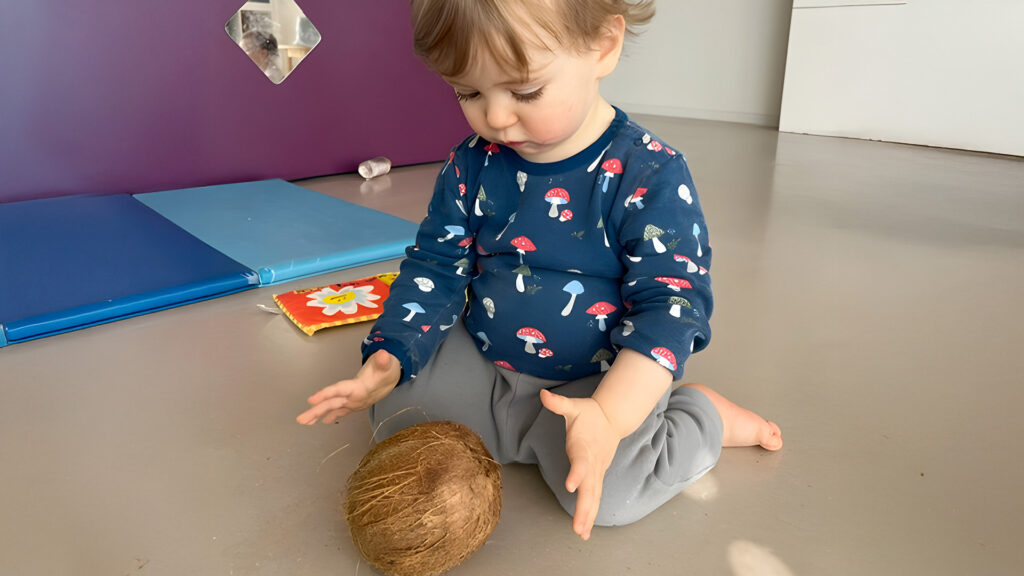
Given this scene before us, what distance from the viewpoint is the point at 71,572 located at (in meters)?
0.71

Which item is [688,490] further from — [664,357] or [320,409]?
[320,409]

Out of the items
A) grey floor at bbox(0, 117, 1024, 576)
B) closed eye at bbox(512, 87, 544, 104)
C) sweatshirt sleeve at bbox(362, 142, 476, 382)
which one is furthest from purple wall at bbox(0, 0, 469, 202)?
closed eye at bbox(512, 87, 544, 104)

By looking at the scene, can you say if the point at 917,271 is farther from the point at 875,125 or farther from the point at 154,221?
the point at 875,125

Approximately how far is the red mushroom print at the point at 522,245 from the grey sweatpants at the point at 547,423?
6.3 inches

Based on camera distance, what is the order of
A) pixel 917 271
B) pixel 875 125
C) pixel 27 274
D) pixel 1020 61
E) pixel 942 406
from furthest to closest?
pixel 875 125 → pixel 1020 61 → pixel 917 271 → pixel 27 274 → pixel 942 406

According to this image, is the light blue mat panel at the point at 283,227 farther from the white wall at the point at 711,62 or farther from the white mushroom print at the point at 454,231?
the white wall at the point at 711,62

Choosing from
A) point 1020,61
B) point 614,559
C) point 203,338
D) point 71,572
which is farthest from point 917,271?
point 1020,61

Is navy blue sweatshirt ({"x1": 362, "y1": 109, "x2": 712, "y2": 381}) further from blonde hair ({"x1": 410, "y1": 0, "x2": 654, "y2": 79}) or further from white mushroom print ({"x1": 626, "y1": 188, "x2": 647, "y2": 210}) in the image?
blonde hair ({"x1": 410, "y1": 0, "x2": 654, "y2": 79})

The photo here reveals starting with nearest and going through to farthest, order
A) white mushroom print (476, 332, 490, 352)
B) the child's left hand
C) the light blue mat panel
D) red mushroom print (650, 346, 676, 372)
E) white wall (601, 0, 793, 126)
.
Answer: the child's left hand → red mushroom print (650, 346, 676, 372) → white mushroom print (476, 332, 490, 352) → the light blue mat panel → white wall (601, 0, 793, 126)

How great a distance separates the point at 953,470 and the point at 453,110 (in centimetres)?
217

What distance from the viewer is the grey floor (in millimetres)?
739

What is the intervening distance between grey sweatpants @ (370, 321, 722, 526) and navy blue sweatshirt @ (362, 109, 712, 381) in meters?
0.02

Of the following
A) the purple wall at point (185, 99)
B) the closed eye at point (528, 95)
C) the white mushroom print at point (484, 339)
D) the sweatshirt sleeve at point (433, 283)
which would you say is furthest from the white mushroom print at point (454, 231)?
the purple wall at point (185, 99)

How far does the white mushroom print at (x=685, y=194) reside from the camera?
776mm
